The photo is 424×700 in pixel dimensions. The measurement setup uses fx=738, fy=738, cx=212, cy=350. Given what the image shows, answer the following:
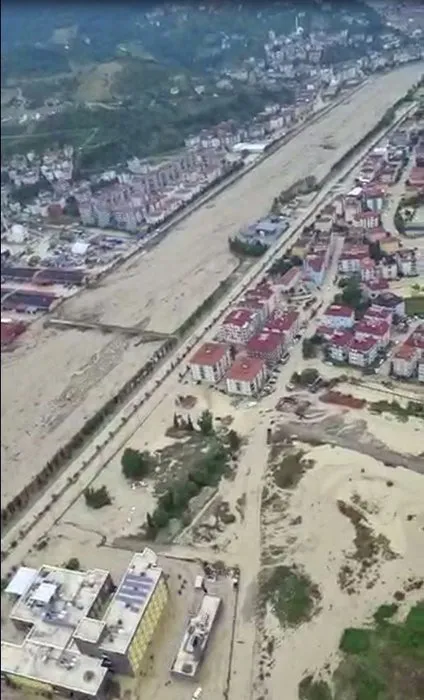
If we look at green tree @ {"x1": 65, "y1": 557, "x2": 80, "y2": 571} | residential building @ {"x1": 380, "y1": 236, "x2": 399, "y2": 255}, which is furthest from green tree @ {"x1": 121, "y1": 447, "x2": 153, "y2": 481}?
residential building @ {"x1": 380, "y1": 236, "x2": 399, "y2": 255}

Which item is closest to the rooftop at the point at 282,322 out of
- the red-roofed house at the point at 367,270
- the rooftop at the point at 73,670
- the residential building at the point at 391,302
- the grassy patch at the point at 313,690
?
the residential building at the point at 391,302

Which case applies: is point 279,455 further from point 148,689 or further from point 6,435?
point 6,435

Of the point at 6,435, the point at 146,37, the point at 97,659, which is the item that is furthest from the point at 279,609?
the point at 146,37

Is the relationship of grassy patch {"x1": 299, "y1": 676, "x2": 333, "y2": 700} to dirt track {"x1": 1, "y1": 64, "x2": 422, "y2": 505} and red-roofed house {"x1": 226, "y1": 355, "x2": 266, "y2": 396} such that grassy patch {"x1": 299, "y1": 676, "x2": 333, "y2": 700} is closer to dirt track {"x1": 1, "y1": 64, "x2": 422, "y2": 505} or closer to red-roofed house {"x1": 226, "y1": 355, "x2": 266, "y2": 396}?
dirt track {"x1": 1, "y1": 64, "x2": 422, "y2": 505}

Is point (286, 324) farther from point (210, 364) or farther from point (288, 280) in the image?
point (288, 280)

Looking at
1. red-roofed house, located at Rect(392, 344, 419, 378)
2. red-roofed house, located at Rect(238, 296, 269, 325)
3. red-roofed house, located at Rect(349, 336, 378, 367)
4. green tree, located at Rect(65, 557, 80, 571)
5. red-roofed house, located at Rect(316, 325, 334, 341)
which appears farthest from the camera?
red-roofed house, located at Rect(238, 296, 269, 325)

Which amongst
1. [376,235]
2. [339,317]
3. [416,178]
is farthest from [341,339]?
[416,178]
